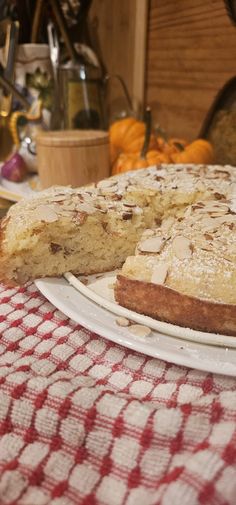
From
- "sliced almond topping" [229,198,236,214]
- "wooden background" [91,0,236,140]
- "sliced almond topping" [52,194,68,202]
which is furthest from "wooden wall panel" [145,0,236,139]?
"sliced almond topping" [52,194,68,202]

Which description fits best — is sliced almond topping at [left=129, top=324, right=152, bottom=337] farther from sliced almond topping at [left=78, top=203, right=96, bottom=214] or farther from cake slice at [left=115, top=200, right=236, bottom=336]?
sliced almond topping at [left=78, top=203, right=96, bottom=214]

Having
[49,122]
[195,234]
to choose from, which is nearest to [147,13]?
[49,122]

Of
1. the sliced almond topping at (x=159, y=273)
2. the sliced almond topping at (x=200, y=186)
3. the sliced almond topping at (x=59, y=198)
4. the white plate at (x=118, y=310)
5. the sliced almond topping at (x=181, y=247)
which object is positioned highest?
the sliced almond topping at (x=181, y=247)

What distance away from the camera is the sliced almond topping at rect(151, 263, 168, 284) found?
854 mm

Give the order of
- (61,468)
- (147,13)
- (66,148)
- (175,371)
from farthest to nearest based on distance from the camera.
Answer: (147,13)
(66,148)
(175,371)
(61,468)

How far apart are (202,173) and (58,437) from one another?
0.92m

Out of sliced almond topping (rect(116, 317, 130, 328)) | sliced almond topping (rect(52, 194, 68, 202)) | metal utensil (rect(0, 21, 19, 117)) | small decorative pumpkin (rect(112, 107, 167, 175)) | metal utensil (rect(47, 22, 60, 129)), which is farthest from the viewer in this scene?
metal utensil (rect(47, 22, 60, 129))

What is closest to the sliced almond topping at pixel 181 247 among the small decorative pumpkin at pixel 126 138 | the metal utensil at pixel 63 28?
the small decorative pumpkin at pixel 126 138

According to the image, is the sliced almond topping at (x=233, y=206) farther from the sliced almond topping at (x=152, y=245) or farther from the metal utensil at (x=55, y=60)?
the metal utensil at (x=55, y=60)

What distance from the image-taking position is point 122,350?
845 millimetres

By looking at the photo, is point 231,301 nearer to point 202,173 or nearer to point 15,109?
point 202,173

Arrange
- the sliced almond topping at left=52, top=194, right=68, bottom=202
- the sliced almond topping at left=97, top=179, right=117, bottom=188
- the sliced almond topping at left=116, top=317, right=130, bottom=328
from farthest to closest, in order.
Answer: the sliced almond topping at left=97, top=179, right=117, bottom=188 → the sliced almond topping at left=52, top=194, right=68, bottom=202 → the sliced almond topping at left=116, top=317, right=130, bottom=328

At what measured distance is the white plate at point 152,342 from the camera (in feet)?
2.38

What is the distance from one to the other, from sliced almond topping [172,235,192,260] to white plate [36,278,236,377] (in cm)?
15
